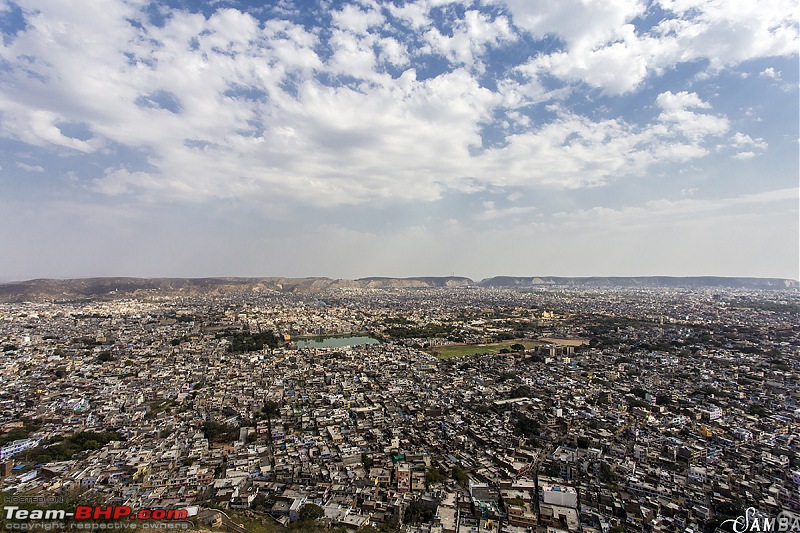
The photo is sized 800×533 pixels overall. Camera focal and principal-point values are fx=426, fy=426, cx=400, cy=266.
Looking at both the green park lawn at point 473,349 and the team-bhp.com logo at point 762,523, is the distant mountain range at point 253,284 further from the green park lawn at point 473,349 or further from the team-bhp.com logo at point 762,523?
the team-bhp.com logo at point 762,523

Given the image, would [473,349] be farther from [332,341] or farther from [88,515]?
[88,515]

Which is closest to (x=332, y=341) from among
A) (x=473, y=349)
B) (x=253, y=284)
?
(x=473, y=349)

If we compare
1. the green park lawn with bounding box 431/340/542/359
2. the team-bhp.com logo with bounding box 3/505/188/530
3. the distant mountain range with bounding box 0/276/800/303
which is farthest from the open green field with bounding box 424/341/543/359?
the distant mountain range with bounding box 0/276/800/303

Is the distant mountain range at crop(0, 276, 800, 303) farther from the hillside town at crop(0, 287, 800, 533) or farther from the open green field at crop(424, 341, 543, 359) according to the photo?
the open green field at crop(424, 341, 543, 359)

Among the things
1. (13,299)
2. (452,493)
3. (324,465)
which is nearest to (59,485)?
(324,465)

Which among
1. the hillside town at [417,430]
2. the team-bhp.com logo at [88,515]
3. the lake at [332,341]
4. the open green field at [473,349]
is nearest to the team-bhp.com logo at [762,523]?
the hillside town at [417,430]

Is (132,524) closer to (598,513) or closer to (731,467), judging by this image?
(598,513)

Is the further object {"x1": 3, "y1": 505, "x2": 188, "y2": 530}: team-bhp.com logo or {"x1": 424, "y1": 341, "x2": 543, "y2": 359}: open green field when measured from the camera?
{"x1": 424, "y1": 341, "x2": 543, "y2": 359}: open green field
